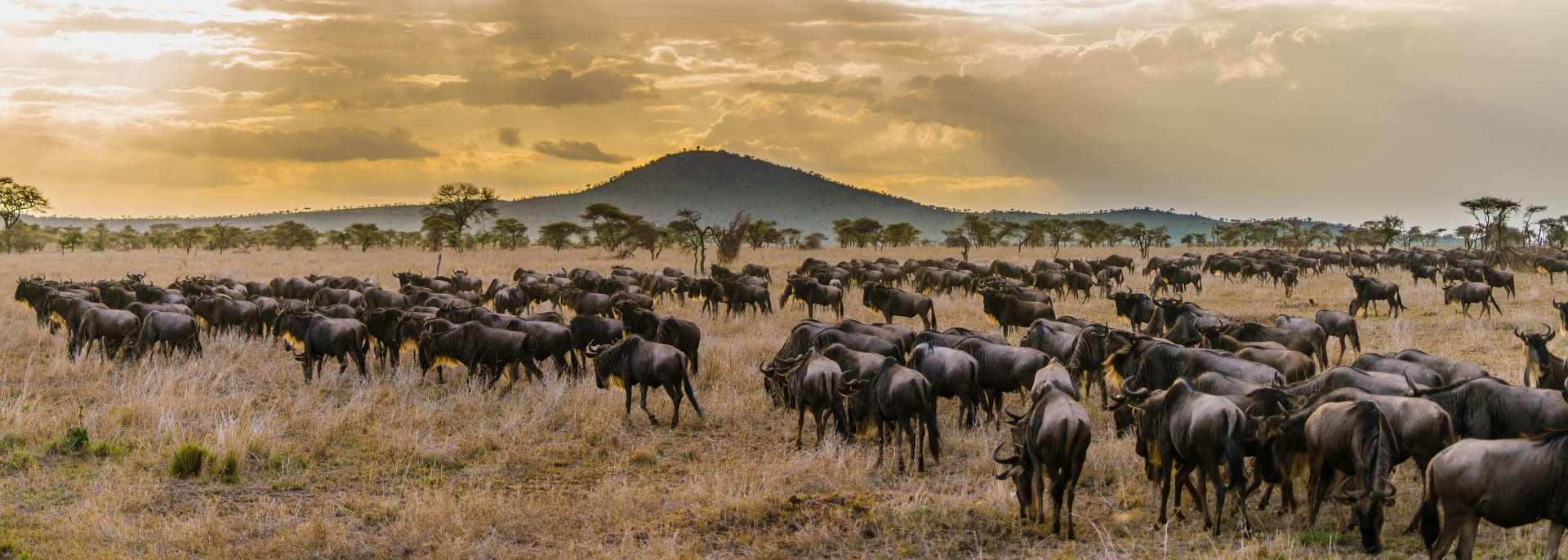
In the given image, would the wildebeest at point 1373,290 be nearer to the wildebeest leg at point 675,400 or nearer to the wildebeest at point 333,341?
the wildebeest leg at point 675,400

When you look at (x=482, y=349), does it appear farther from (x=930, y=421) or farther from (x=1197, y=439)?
(x=1197, y=439)

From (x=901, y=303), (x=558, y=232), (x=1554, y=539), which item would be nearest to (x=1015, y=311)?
(x=901, y=303)

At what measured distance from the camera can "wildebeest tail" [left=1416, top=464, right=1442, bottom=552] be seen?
5.65 meters

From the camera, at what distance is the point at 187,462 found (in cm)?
848

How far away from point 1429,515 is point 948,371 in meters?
4.70

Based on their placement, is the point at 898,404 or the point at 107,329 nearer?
the point at 898,404

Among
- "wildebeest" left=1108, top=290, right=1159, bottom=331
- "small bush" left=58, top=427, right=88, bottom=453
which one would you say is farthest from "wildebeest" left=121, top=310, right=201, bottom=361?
"wildebeest" left=1108, top=290, right=1159, bottom=331

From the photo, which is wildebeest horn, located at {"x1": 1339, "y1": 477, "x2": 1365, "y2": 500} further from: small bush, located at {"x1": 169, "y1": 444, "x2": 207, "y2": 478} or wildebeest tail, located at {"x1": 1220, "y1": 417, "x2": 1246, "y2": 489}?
small bush, located at {"x1": 169, "y1": 444, "x2": 207, "y2": 478}

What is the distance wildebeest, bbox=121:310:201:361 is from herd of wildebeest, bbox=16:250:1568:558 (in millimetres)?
32

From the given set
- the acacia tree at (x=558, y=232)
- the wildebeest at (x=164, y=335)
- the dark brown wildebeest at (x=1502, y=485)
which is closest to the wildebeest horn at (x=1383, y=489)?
the dark brown wildebeest at (x=1502, y=485)

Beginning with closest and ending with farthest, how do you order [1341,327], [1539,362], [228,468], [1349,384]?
[1349,384] → [228,468] → [1539,362] → [1341,327]

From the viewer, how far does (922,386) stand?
8.63 m

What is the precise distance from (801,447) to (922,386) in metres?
1.79

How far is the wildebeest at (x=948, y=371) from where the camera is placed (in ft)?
32.1
